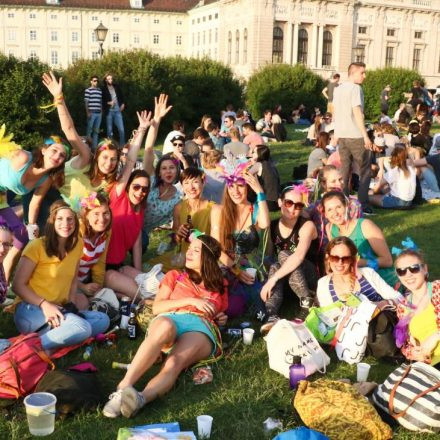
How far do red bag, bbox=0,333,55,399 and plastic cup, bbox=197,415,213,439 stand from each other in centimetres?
114

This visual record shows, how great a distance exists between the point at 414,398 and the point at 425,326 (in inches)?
32.3

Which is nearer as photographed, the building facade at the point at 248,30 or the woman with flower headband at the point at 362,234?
the woman with flower headband at the point at 362,234

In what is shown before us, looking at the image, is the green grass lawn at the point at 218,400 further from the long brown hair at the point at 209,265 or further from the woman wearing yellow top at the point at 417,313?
the long brown hair at the point at 209,265

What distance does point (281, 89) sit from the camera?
104ft

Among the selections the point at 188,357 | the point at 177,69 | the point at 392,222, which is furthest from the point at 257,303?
the point at 177,69

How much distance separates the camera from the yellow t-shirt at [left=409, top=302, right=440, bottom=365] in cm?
412

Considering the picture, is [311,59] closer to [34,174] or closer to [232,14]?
[232,14]

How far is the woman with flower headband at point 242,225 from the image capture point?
218 inches

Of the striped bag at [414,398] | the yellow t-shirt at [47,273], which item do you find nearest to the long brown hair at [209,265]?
the yellow t-shirt at [47,273]

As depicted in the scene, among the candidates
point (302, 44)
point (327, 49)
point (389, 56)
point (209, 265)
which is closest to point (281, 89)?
point (209, 265)

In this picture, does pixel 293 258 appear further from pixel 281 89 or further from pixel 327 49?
pixel 327 49

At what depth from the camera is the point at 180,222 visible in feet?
20.3

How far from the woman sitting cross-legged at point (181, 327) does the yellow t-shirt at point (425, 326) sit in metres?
1.44

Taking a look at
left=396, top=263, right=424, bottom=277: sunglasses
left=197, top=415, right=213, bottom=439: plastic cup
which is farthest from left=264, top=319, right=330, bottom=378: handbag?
left=197, top=415, right=213, bottom=439: plastic cup
